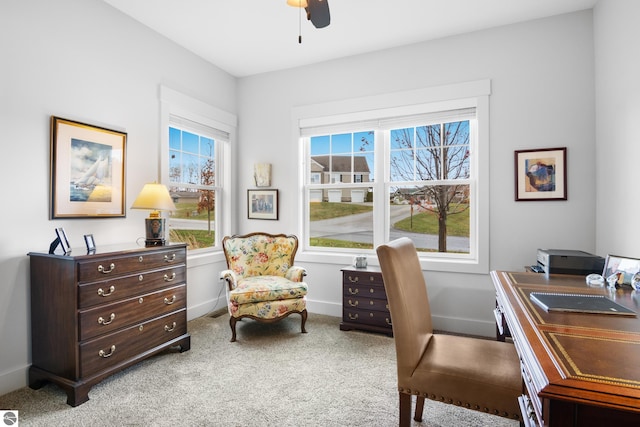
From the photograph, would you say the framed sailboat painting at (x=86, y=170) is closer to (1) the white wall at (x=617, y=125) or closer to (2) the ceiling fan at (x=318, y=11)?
(2) the ceiling fan at (x=318, y=11)

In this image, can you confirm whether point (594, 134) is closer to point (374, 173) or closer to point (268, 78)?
point (374, 173)

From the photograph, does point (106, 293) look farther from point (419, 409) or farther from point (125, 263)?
point (419, 409)

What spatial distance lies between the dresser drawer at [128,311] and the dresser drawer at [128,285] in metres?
0.04

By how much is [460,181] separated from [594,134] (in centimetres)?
113

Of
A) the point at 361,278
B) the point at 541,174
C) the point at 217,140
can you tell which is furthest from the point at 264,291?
the point at 541,174

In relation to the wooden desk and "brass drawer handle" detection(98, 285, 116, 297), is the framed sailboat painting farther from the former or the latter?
the wooden desk

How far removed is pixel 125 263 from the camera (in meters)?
2.43

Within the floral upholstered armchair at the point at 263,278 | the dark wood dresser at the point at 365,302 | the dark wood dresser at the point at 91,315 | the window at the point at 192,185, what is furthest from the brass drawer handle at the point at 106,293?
the dark wood dresser at the point at 365,302

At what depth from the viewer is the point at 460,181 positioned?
11.4 ft

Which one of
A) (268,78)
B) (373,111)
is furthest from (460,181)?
(268,78)

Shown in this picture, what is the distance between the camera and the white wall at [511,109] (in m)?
2.96

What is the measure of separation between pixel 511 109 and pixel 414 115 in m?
0.89

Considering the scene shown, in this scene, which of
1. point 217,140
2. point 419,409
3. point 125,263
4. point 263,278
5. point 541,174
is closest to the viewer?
point 419,409

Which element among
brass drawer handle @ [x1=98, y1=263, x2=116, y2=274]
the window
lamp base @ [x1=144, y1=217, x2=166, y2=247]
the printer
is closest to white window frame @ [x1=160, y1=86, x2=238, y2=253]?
the window
